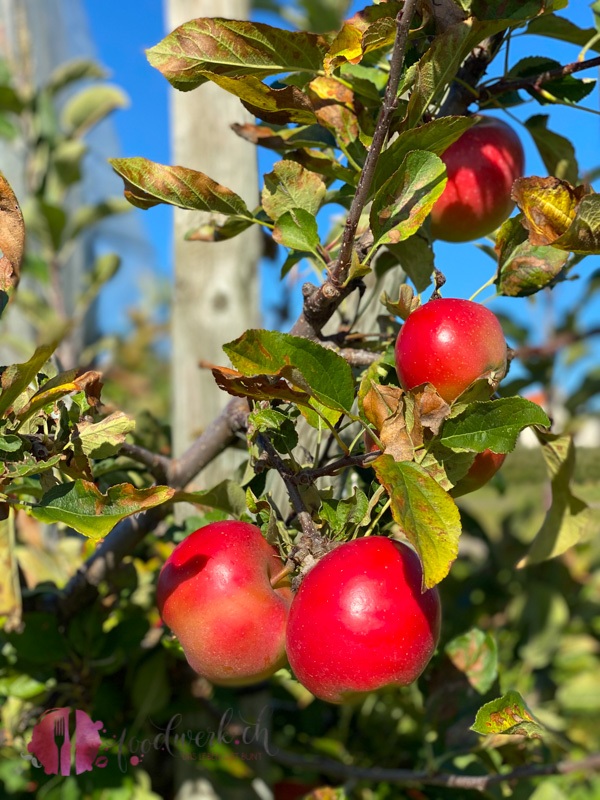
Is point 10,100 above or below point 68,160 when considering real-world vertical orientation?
above

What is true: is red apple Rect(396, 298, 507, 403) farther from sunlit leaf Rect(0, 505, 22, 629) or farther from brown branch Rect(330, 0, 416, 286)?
sunlit leaf Rect(0, 505, 22, 629)

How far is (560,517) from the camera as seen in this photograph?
1.94 ft

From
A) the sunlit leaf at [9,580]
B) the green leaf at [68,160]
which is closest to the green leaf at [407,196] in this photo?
the sunlit leaf at [9,580]

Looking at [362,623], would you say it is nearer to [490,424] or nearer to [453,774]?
[490,424]

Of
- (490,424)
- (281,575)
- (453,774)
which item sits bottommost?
(453,774)

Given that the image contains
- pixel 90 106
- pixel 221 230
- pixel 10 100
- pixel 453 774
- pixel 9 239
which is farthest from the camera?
pixel 90 106

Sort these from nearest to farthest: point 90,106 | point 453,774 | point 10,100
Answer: point 453,774 → point 10,100 → point 90,106

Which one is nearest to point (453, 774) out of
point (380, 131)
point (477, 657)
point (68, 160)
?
point (477, 657)

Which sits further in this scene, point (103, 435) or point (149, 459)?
point (149, 459)

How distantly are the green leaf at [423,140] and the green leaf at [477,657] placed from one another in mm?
484

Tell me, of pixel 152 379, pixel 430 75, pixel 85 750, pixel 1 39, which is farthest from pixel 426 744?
pixel 152 379

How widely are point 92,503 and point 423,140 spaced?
0.29 meters

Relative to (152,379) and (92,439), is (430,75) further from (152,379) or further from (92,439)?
(152,379)

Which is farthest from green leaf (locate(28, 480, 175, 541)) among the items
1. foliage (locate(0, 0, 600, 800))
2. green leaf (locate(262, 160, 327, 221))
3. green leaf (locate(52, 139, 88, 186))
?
green leaf (locate(52, 139, 88, 186))
